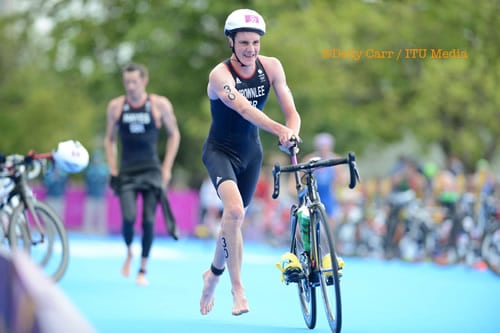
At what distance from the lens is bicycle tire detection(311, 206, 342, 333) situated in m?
6.83

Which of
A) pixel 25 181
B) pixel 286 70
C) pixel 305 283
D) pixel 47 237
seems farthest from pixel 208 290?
pixel 286 70

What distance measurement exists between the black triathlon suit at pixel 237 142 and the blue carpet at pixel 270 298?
3.93 ft

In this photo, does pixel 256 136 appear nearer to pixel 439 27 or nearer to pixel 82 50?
pixel 439 27

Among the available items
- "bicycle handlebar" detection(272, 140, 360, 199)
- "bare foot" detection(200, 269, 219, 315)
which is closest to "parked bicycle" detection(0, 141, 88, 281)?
"bare foot" detection(200, 269, 219, 315)

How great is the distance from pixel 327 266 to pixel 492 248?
889 cm

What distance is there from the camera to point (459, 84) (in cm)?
3172

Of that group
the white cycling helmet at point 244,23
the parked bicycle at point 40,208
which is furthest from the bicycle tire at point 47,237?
the white cycling helmet at point 244,23

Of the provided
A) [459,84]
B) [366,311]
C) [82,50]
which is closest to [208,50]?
[82,50]

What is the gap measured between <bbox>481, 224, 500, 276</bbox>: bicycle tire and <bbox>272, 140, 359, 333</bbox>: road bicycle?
777 centimetres

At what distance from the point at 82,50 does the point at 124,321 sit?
2949 cm

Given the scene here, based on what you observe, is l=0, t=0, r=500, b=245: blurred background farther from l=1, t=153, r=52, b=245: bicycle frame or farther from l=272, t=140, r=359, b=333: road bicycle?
l=272, t=140, r=359, b=333: road bicycle

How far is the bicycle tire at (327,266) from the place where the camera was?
6.83 metres

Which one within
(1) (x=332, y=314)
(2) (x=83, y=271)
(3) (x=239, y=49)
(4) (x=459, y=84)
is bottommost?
(1) (x=332, y=314)

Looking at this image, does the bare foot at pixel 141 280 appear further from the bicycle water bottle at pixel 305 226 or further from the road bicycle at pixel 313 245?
the bicycle water bottle at pixel 305 226
